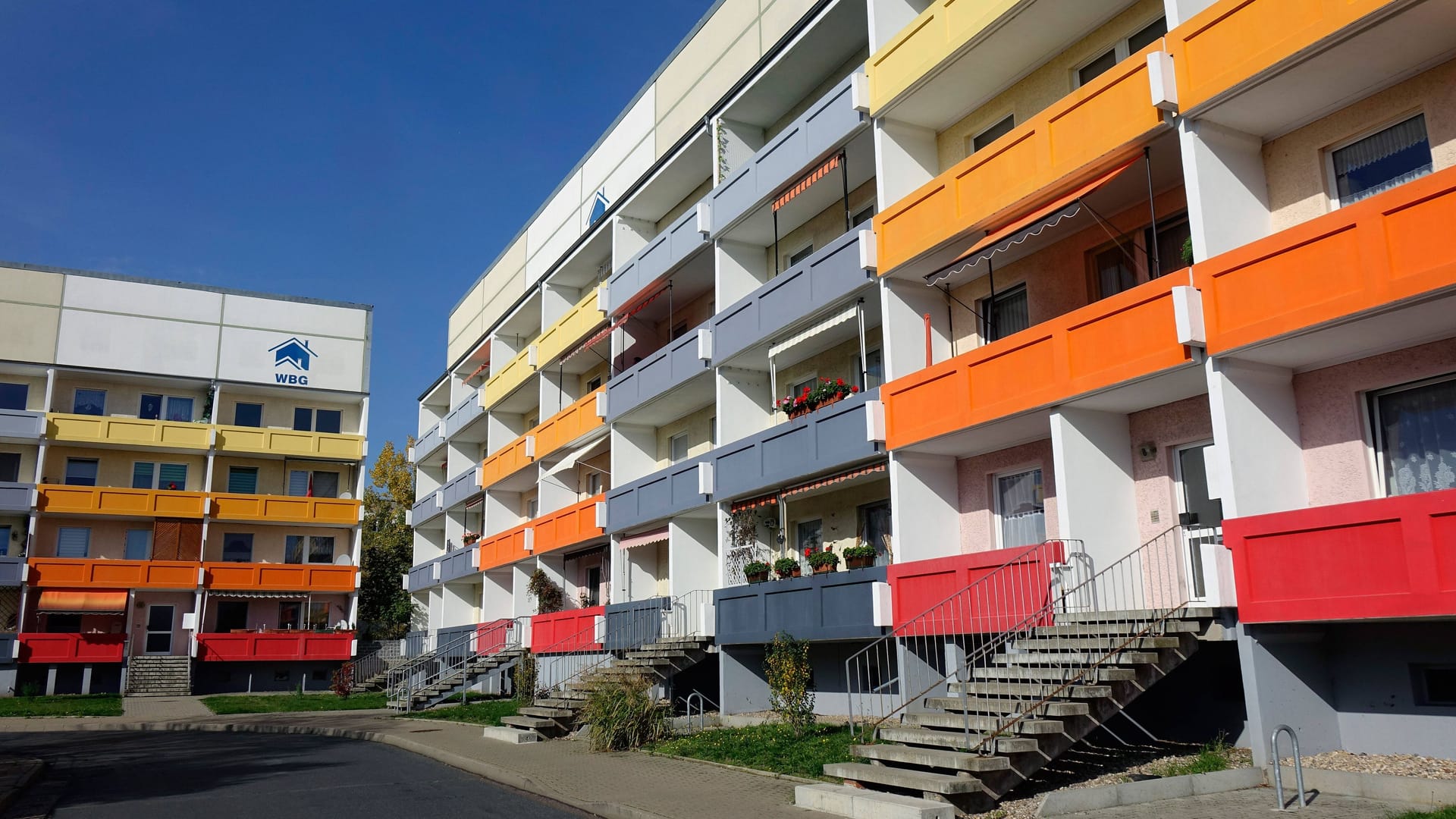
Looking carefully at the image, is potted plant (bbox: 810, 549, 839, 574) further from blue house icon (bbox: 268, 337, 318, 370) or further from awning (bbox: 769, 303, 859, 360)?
blue house icon (bbox: 268, 337, 318, 370)

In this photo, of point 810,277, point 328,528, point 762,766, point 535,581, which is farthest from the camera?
point 328,528

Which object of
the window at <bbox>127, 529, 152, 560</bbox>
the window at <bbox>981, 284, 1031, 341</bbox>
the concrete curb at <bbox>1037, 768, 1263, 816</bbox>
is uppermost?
the window at <bbox>981, 284, 1031, 341</bbox>

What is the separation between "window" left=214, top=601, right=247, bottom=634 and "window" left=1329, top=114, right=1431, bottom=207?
139ft

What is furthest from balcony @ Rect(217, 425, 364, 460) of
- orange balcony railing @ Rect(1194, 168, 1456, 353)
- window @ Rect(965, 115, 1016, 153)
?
orange balcony railing @ Rect(1194, 168, 1456, 353)

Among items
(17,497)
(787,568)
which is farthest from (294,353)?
(787,568)

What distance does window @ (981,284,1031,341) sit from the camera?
59.8 ft

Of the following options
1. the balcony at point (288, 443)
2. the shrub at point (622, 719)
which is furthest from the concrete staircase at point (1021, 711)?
the balcony at point (288, 443)

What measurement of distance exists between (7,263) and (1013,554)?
4384cm

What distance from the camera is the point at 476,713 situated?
27047mm

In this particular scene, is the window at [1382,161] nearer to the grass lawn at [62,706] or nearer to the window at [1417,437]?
the window at [1417,437]

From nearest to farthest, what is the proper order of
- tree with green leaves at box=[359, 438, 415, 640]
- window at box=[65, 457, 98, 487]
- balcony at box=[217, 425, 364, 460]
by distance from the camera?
window at box=[65, 457, 98, 487]
balcony at box=[217, 425, 364, 460]
tree with green leaves at box=[359, 438, 415, 640]

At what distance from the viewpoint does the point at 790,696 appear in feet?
56.8

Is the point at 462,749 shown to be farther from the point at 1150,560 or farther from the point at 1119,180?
the point at 1119,180

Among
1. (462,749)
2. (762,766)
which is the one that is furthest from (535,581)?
(762,766)
